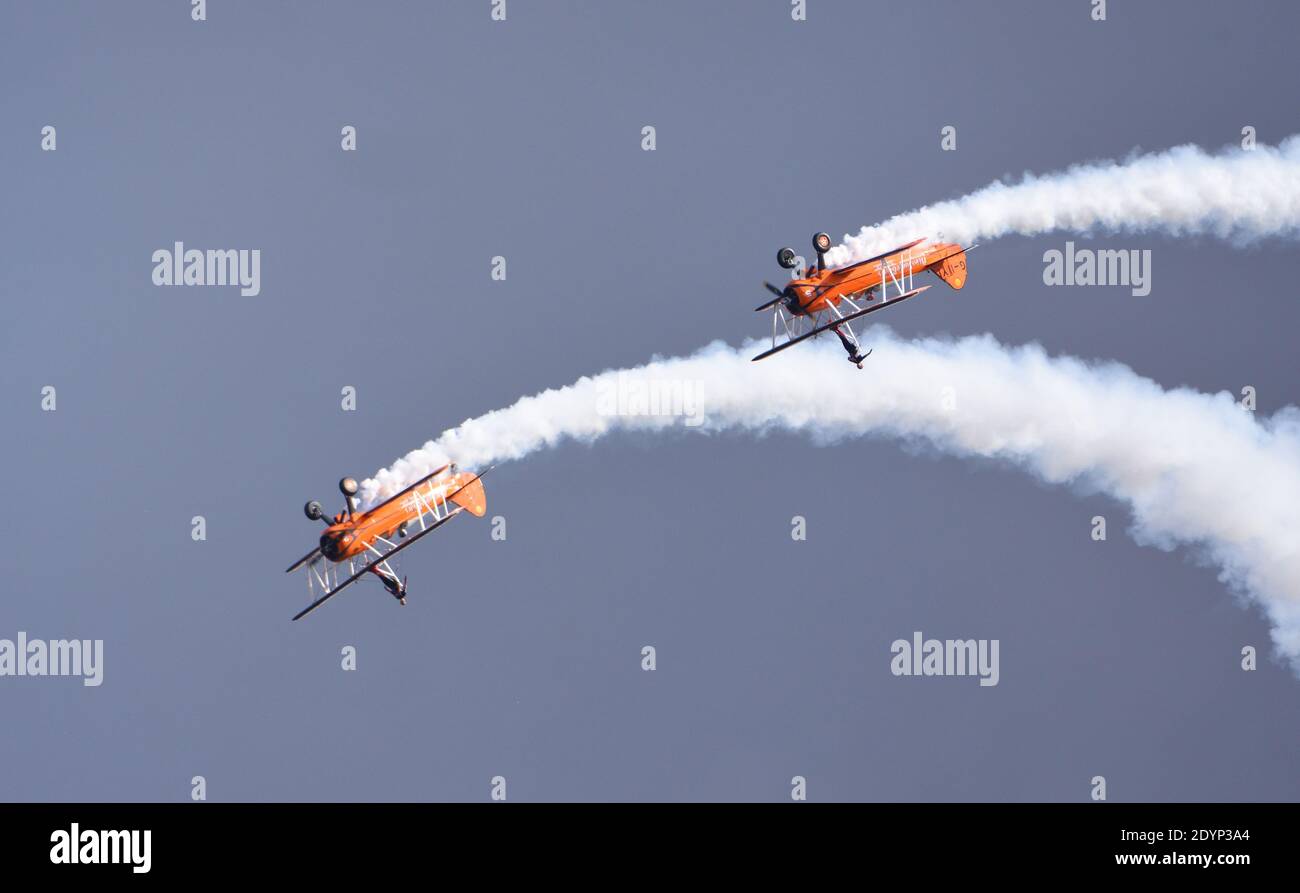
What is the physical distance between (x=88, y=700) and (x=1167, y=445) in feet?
140

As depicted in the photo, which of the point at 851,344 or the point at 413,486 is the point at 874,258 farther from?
the point at 413,486

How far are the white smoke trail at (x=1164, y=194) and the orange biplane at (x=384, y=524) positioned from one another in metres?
18.7

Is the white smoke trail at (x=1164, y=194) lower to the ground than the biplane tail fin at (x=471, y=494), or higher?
higher

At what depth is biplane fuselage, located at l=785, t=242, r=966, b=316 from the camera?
74.0 metres

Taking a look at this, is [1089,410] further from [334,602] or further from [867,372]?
[334,602]

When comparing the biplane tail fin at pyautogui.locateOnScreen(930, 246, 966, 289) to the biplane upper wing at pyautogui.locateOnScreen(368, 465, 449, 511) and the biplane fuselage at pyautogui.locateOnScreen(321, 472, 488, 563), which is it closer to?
the biplane fuselage at pyautogui.locateOnScreen(321, 472, 488, 563)

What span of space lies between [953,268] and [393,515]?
1871 centimetres

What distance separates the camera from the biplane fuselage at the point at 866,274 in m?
74.0

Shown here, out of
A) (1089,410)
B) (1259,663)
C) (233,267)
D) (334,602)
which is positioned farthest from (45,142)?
(1259,663)

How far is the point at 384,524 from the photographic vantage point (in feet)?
248

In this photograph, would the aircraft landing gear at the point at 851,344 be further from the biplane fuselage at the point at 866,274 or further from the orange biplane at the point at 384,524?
the orange biplane at the point at 384,524

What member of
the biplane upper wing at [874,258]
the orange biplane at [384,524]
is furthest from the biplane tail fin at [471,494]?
the biplane upper wing at [874,258]

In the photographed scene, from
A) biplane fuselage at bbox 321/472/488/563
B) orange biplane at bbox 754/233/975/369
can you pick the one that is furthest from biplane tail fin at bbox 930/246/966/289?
biplane fuselage at bbox 321/472/488/563

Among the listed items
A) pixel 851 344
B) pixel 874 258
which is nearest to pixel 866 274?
pixel 874 258
